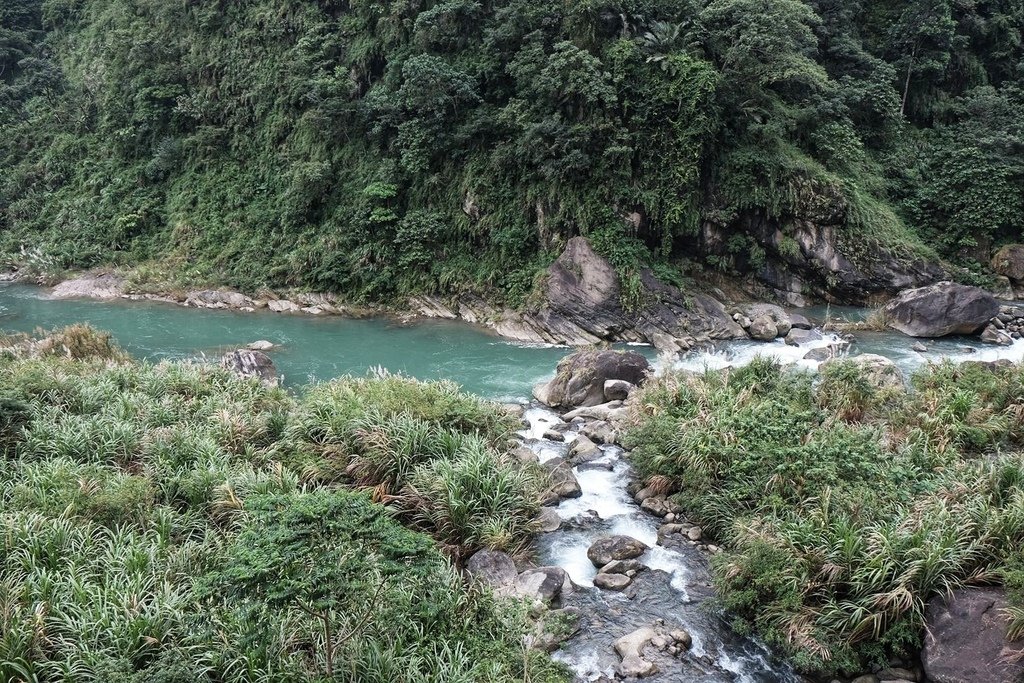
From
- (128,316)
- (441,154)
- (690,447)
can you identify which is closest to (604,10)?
(441,154)

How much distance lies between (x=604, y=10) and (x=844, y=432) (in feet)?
58.2

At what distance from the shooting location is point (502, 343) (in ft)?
70.0

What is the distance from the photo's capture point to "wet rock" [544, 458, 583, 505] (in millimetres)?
10000

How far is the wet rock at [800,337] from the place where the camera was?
774 inches

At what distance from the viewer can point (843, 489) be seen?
836 centimetres

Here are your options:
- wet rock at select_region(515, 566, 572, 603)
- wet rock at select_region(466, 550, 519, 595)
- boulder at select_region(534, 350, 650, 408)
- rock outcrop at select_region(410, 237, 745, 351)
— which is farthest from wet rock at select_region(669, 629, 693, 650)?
rock outcrop at select_region(410, 237, 745, 351)

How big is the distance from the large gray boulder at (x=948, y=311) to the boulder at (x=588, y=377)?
34.0 ft

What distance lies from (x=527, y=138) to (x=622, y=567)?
17.4 m

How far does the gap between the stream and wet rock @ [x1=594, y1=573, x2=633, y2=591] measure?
0.34ft

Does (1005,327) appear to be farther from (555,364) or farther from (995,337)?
(555,364)

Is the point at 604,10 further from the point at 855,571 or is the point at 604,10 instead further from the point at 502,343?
the point at 855,571

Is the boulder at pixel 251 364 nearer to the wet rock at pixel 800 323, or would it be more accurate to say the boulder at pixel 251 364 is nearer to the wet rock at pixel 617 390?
the wet rock at pixel 617 390

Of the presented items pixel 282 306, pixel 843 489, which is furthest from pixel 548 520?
pixel 282 306

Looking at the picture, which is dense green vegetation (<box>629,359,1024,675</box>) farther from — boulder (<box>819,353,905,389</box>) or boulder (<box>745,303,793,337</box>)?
boulder (<box>745,303,793,337</box>)
